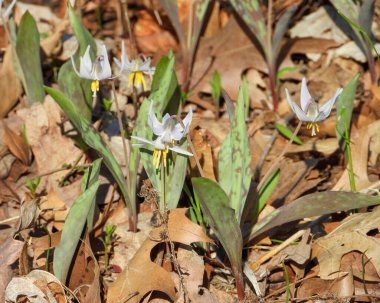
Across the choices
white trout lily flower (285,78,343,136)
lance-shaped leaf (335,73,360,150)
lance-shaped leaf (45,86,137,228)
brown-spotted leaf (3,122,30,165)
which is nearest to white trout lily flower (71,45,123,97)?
lance-shaped leaf (45,86,137,228)

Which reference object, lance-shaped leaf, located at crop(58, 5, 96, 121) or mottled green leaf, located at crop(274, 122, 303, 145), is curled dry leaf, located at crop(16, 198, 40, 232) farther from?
mottled green leaf, located at crop(274, 122, 303, 145)

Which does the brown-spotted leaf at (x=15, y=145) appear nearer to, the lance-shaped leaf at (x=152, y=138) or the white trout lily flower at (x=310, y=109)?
the lance-shaped leaf at (x=152, y=138)

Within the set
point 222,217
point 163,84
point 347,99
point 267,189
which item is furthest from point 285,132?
point 222,217

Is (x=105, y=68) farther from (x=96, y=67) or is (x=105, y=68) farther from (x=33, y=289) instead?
(x=33, y=289)

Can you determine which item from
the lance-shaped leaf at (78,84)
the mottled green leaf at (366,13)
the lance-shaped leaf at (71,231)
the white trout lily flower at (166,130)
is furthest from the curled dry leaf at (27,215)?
the mottled green leaf at (366,13)

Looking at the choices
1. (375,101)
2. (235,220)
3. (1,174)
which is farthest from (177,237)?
(375,101)
